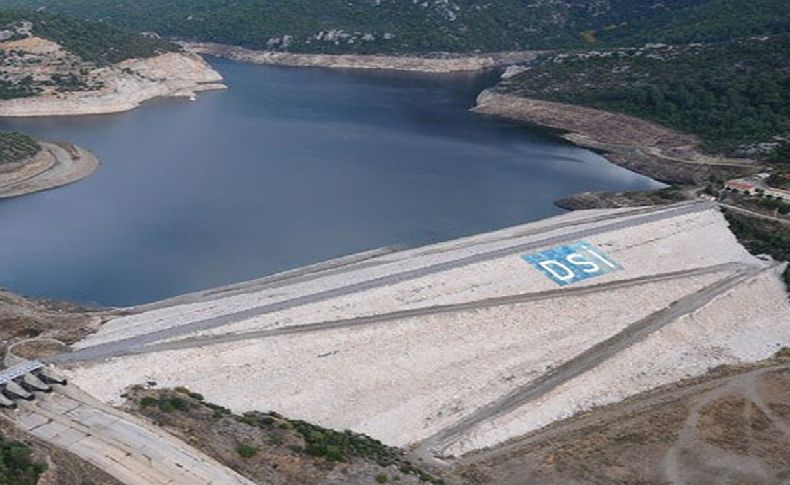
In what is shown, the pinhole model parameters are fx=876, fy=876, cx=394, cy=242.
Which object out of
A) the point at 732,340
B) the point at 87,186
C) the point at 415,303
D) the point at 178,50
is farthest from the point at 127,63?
the point at 732,340

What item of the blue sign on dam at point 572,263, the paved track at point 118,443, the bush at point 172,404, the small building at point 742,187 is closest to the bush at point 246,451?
the paved track at point 118,443

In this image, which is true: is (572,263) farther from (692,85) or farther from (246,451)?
(692,85)

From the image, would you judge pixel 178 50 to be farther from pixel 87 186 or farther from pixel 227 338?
pixel 227 338

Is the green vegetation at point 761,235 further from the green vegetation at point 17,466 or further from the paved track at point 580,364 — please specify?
the green vegetation at point 17,466

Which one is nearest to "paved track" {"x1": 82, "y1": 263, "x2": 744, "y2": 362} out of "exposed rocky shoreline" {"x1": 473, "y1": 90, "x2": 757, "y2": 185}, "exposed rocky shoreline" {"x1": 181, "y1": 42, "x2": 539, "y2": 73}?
"exposed rocky shoreline" {"x1": 473, "y1": 90, "x2": 757, "y2": 185}

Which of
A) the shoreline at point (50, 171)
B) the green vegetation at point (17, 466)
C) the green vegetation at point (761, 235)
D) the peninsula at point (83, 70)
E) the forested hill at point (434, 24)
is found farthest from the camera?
the forested hill at point (434, 24)

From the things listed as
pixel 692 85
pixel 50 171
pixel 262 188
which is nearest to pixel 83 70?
pixel 50 171
